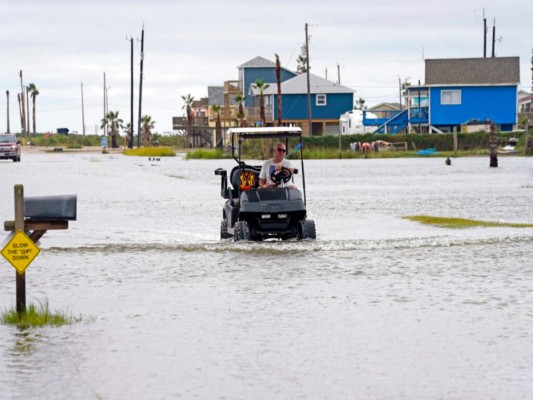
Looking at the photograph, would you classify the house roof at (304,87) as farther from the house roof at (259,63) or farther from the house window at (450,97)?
the house window at (450,97)

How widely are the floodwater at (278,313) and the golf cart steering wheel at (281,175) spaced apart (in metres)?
1.08

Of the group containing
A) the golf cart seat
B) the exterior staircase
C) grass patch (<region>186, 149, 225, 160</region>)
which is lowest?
grass patch (<region>186, 149, 225, 160</region>)

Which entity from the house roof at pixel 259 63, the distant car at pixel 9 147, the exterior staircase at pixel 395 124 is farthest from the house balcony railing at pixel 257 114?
the distant car at pixel 9 147

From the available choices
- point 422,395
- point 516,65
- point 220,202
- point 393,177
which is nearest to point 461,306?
point 422,395

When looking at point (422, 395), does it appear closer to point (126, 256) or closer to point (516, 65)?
point (126, 256)

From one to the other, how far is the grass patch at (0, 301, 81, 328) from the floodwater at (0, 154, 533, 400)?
21 centimetres

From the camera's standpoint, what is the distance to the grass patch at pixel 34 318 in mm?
13367

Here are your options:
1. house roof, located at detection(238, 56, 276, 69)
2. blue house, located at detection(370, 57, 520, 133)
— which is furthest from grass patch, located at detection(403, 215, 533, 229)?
house roof, located at detection(238, 56, 276, 69)

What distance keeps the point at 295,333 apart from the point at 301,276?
15.4 ft

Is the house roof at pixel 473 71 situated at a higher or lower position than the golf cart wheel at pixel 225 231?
higher

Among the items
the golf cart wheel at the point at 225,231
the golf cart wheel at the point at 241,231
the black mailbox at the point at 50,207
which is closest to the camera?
the black mailbox at the point at 50,207

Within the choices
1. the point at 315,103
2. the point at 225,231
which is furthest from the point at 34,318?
the point at 315,103

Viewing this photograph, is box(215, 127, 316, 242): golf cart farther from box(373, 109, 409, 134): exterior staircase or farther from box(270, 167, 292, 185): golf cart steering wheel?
box(373, 109, 409, 134): exterior staircase

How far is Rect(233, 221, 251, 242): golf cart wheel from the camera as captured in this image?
21.1 metres
